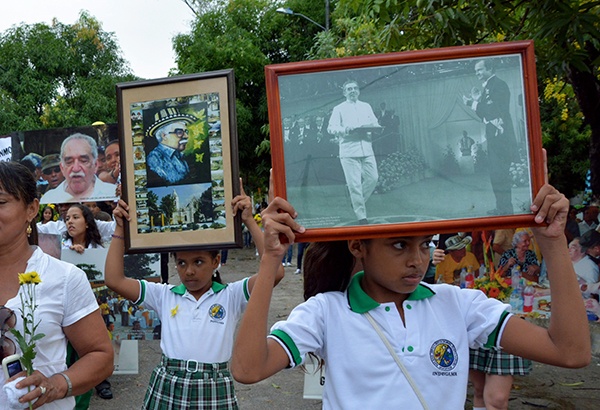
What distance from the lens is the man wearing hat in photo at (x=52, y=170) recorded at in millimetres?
5910

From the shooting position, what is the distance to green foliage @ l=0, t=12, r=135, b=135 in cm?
2211

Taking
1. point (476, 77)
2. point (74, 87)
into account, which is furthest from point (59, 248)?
point (74, 87)

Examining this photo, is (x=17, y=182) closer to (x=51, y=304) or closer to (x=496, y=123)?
(x=51, y=304)

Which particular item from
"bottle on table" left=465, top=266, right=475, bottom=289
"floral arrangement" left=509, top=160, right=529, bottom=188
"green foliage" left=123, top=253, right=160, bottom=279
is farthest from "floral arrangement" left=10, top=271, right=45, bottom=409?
"bottle on table" left=465, top=266, right=475, bottom=289

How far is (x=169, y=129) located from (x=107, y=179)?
9.95ft

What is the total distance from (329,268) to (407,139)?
0.62 metres

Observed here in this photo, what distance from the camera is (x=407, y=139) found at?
199cm

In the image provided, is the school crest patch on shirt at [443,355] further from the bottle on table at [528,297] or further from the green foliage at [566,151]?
the green foliage at [566,151]

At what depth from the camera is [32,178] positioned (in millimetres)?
2572

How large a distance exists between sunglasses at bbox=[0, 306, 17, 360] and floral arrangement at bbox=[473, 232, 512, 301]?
195 inches

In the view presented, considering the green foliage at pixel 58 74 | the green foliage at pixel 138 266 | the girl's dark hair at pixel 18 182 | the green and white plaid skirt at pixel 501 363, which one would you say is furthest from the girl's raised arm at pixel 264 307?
the green foliage at pixel 58 74

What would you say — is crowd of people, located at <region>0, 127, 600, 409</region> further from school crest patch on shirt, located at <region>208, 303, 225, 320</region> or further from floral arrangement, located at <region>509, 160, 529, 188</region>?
school crest patch on shirt, located at <region>208, 303, 225, 320</region>

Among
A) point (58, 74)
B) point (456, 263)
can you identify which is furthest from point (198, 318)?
point (58, 74)

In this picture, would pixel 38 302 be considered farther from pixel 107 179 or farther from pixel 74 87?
pixel 74 87
